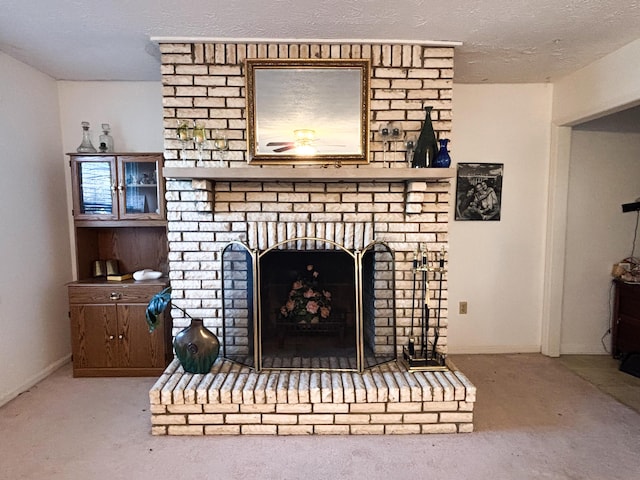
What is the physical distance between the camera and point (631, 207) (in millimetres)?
3033

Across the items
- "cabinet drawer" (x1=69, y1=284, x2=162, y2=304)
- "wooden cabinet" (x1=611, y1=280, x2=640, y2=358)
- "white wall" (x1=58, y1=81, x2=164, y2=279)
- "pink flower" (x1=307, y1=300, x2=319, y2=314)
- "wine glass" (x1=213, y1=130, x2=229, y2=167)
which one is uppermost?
"white wall" (x1=58, y1=81, x2=164, y2=279)

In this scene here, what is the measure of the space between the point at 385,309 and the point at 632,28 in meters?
2.19

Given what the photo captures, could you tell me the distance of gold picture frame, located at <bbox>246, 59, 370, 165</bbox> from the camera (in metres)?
2.30

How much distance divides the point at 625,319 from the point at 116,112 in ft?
15.0

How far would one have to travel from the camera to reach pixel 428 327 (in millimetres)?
2453

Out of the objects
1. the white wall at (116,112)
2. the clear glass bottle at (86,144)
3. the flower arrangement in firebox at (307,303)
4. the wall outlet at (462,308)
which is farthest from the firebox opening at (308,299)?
the clear glass bottle at (86,144)

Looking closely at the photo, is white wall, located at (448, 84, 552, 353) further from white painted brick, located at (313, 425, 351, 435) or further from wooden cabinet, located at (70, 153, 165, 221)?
wooden cabinet, located at (70, 153, 165, 221)

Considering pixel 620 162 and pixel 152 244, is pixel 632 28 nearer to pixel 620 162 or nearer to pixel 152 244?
pixel 620 162

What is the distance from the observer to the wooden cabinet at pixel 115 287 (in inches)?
105

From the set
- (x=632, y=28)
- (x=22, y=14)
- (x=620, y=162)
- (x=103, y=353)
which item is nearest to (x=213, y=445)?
(x=103, y=353)

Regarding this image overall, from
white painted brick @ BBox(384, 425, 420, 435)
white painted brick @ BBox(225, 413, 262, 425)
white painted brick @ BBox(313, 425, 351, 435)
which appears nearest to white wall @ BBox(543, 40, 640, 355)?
white painted brick @ BBox(384, 425, 420, 435)

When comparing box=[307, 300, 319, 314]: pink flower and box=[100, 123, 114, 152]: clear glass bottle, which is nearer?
box=[307, 300, 319, 314]: pink flower

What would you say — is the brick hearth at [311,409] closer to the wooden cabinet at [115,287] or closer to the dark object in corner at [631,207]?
the wooden cabinet at [115,287]

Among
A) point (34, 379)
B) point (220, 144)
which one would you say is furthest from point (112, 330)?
point (220, 144)
